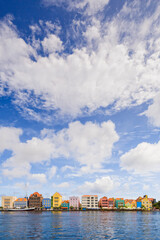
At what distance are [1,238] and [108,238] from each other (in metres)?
22.6

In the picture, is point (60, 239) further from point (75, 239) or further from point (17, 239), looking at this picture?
point (17, 239)

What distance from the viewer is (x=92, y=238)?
4391cm

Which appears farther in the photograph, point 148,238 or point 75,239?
point 148,238

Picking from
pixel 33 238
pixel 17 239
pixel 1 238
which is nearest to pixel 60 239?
pixel 33 238

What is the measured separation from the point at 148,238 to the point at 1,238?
31916 mm

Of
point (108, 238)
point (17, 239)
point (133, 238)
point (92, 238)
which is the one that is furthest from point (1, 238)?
point (133, 238)

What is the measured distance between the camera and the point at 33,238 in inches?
1690

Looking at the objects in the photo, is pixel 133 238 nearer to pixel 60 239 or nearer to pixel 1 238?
pixel 60 239

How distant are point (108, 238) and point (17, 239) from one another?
18.9 metres

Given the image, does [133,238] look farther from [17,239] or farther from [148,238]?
[17,239]

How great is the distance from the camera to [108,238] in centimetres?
4391

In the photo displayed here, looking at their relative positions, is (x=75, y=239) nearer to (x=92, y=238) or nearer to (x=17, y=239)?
(x=92, y=238)

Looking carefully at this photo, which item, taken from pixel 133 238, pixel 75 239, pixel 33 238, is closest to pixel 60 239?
pixel 75 239

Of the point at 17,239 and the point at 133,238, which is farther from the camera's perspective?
the point at 133,238
